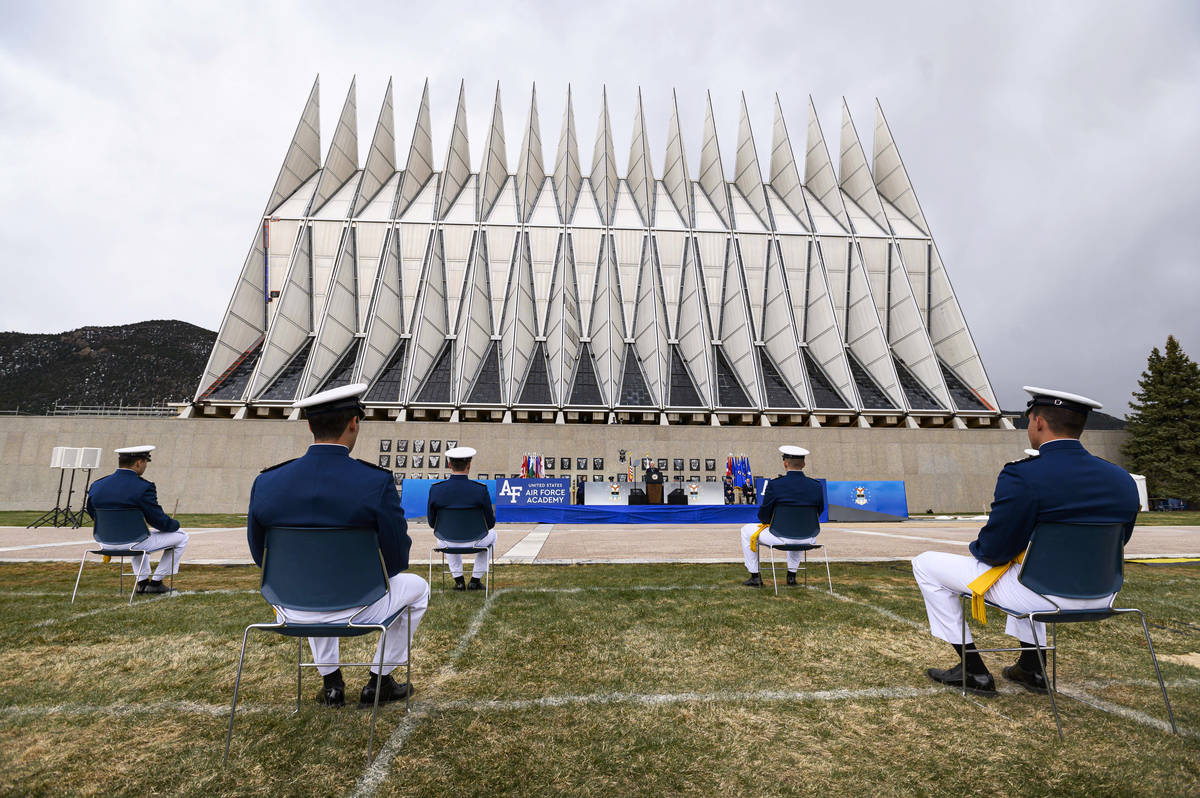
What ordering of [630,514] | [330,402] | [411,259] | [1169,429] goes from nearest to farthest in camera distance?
[330,402]
[630,514]
[1169,429]
[411,259]

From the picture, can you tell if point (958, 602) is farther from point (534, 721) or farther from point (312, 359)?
point (312, 359)

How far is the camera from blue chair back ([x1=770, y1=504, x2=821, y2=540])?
601 centimetres

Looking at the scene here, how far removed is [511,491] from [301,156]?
98.6 feet

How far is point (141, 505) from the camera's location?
236 inches

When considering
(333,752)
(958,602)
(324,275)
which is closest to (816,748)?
(958,602)

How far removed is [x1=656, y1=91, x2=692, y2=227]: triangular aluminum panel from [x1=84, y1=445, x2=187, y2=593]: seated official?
117 feet

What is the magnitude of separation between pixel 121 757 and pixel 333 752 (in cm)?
92

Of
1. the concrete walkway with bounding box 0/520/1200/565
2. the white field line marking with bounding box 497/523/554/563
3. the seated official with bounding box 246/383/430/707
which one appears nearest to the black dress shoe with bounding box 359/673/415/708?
the seated official with bounding box 246/383/430/707

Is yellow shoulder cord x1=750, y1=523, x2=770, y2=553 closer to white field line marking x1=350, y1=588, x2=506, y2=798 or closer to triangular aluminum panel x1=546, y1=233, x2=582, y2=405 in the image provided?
white field line marking x1=350, y1=588, x2=506, y2=798

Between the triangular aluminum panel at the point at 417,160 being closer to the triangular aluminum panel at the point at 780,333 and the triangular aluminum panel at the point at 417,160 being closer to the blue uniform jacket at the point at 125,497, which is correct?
the triangular aluminum panel at the point at 780,333

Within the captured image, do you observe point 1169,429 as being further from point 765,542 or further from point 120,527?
point 120,527

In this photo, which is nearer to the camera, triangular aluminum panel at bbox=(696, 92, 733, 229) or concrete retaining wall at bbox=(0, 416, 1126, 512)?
concrete retaining wall at bbox=(0, 416, 1126, 512)

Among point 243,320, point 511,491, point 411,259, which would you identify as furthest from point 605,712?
point 243,320

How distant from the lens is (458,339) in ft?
100
